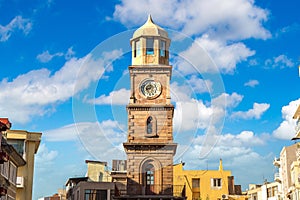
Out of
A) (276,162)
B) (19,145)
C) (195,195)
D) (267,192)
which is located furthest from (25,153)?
(267,192)

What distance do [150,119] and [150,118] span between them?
14cm

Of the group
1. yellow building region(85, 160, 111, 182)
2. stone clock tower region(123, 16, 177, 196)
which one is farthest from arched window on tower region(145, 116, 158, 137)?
yellow building region(85, 160, 111, 182)

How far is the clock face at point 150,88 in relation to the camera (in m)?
61.3

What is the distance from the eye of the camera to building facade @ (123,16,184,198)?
59.8 metres

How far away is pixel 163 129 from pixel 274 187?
35319mm

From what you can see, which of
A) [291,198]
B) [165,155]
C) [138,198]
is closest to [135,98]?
[165,155]

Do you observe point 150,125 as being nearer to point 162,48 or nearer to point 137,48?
point 162,48

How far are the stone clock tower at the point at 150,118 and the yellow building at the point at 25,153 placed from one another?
1257cm

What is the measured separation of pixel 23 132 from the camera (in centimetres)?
6206

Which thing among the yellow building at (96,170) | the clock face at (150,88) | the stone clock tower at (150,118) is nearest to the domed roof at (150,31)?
the stone clock tower at (150,118)

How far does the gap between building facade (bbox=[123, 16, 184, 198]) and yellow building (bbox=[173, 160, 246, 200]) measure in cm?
2809

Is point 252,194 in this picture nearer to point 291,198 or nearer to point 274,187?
point 274,187

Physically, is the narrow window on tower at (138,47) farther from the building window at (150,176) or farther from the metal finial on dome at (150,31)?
the building window at (150,176)

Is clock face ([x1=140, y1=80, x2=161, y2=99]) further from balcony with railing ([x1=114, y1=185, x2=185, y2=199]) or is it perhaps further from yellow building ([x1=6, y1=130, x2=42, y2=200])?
yellow building ([x1=6, y1=130, x2=42, y2=200])
